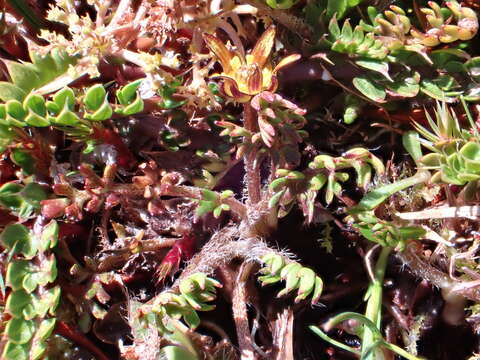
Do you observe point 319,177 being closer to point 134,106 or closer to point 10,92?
point 134,106

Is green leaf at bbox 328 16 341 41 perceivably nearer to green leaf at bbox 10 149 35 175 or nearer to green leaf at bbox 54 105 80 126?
green leaf at bbox 54 105 80 126

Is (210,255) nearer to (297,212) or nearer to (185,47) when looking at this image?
(297,212)

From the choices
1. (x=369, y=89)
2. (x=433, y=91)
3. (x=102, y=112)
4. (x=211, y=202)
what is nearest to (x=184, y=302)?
(x=211, y=202)

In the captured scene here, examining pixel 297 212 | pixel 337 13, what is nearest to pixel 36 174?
pixel 297 212

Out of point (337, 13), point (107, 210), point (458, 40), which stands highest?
point (337, 13)

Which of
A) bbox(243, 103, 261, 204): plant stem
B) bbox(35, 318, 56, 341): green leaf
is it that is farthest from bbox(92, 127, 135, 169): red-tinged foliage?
bbox(35, 318, 56, 341): green leaf

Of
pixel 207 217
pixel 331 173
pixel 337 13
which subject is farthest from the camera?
pixel 207 217

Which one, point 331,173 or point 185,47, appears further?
point 185,47
